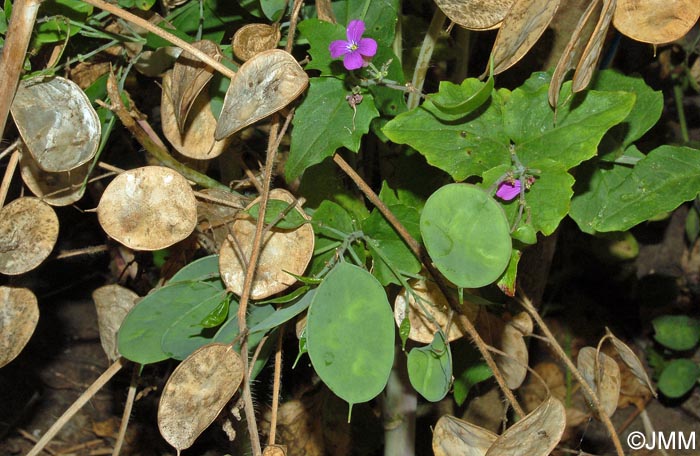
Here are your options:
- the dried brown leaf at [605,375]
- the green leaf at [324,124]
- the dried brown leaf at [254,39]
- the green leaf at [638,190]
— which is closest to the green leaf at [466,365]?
the dried brown leaf at [605,375]

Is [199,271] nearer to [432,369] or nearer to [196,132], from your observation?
[196,132]

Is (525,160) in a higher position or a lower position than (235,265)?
higher

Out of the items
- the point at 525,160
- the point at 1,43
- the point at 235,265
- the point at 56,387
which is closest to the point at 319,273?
the point at 235,265

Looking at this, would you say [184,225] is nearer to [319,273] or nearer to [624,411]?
[319,273]

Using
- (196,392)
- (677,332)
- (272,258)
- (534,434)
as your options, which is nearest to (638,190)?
(534,434)

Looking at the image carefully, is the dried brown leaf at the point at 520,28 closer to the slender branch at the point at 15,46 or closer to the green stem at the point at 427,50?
the green stem at the point at 427,50
